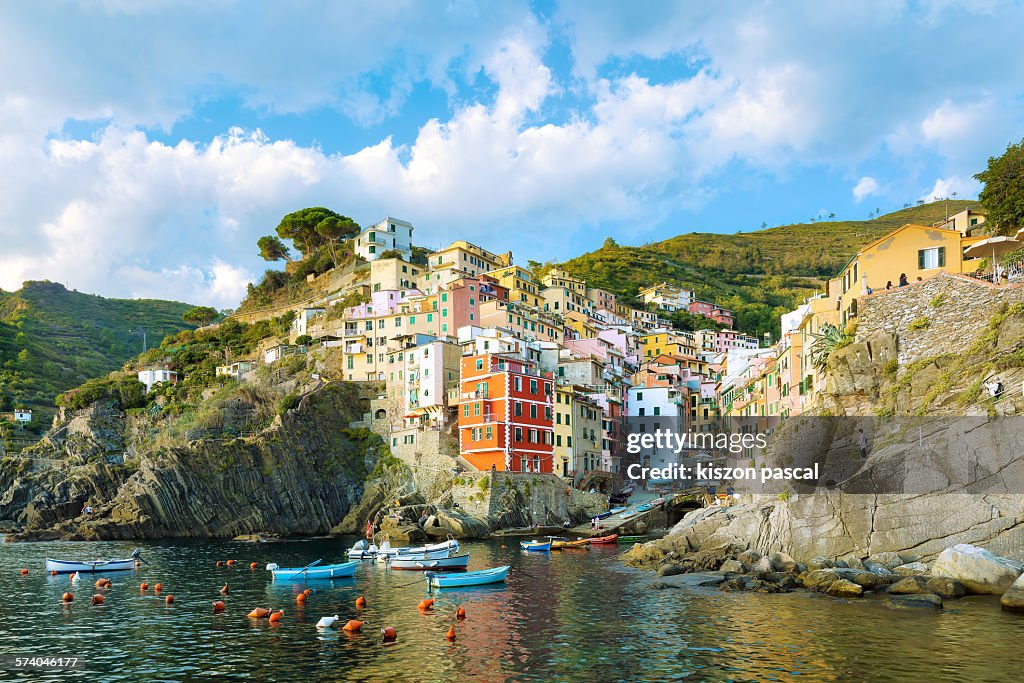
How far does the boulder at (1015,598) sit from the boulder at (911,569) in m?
5.19

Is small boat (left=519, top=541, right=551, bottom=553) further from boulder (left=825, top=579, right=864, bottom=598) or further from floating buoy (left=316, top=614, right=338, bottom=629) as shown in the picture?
floating buoy (left=316, top=614, right=338, bottom=629)

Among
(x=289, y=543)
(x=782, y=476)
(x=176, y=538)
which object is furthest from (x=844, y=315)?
(x=176, y=538)

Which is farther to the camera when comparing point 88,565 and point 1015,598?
point 88,565

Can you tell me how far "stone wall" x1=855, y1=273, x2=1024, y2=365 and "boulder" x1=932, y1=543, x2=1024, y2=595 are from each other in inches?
655

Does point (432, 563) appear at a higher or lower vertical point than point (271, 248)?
lower

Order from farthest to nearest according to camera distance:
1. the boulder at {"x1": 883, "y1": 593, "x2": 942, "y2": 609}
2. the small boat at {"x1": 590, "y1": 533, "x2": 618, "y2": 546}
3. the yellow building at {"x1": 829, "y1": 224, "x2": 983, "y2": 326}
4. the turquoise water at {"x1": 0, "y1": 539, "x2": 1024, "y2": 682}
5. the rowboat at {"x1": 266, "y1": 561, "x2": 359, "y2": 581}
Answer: the small boat at {"x1": 590, "y1": 533, "x2": 618, "y2": 546}, the yellow building at {"x1": 829, "y1": 224, "x2": 983, "y2": 326}, the rowboat at {"x1": 266, "y1": 561, "x2": 359, "y2": 581}, the boulder at {"x1": 883, "y1": 593, "x2": 942, "y2": 609}, the turquoise water at {"x1": 0, "y1": 539, "x2": 1024, "y2": 682}

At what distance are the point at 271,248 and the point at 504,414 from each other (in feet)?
283

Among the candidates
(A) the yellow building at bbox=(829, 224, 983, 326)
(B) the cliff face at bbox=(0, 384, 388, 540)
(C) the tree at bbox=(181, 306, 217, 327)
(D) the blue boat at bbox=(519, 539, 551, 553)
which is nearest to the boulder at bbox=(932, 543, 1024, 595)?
(A) the yellow building at bbox=(829, 224, 983, 326)

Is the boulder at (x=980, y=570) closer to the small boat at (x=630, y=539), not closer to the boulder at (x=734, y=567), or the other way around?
the boulder at (x=734, y=567)

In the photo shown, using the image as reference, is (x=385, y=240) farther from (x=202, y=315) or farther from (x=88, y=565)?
(x=88, y=565)

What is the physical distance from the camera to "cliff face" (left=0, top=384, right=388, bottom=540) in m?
81.4

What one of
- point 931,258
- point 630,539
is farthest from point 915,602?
point 630,539

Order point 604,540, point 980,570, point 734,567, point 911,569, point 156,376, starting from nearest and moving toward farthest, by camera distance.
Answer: point 980,570, point 911,569, point 734,567, point 604,540, point 156,376

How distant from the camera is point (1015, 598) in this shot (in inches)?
1307
